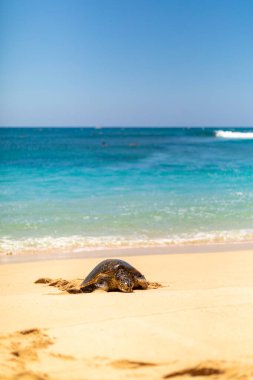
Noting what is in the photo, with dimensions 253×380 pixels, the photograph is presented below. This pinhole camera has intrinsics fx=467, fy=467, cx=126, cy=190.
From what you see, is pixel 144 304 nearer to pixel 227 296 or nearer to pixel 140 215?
pixel 227 296

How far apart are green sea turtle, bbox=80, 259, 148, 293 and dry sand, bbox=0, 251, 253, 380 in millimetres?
224

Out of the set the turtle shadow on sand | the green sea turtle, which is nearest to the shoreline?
the turtle shadow on sand

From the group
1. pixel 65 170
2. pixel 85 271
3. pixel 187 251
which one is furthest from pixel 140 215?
pixel 65 170

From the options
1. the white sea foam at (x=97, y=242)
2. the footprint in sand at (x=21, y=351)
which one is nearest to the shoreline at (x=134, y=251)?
the white sea foam at (x=97, y=242)

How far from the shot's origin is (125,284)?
20.3 ft

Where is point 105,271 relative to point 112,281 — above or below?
above

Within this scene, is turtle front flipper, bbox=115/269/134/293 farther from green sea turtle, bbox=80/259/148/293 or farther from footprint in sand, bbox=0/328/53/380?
footprint in sand, bbox=0/328/53/380

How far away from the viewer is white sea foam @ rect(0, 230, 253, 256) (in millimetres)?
9758

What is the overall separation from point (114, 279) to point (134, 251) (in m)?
3.39

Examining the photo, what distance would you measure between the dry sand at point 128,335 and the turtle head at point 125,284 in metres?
0.16

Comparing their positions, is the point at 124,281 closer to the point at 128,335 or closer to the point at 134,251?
the point at 128,335

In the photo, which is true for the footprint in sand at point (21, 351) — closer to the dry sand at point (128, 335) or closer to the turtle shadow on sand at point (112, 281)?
the dry sand at point (128, 335)

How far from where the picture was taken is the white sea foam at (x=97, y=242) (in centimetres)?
976

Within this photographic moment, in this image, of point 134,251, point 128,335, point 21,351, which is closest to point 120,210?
point 134,251
